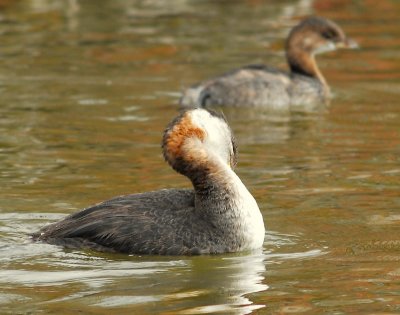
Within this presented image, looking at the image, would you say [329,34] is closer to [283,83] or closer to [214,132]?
[283,83]

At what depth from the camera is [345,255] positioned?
968 centimetres

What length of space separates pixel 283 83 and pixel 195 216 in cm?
802

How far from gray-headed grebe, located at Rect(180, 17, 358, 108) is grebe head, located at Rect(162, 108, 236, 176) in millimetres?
6858

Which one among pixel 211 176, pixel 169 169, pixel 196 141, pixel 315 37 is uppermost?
pixel 196 141

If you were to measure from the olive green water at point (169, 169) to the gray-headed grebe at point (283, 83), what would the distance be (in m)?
0.29

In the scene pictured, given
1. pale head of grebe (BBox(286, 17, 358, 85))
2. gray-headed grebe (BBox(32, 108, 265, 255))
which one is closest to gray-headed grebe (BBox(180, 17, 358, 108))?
pale head of grebe (BBox(286, 17, 358, 85))

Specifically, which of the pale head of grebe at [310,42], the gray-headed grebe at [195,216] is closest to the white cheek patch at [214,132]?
the gray-headed grebe at [195,216]

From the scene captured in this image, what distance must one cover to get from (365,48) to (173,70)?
10.8 ft

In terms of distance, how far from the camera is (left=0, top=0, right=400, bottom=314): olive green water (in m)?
8.83

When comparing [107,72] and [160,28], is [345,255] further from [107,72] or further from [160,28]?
[160,28]

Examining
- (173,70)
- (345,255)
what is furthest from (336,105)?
(345,255)

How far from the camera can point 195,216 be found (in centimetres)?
976

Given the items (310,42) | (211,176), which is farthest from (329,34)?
(211,176)

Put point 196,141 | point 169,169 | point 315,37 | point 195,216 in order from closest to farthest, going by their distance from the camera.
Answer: point 196,141, point 195,216, point 169,169, point 315,37
